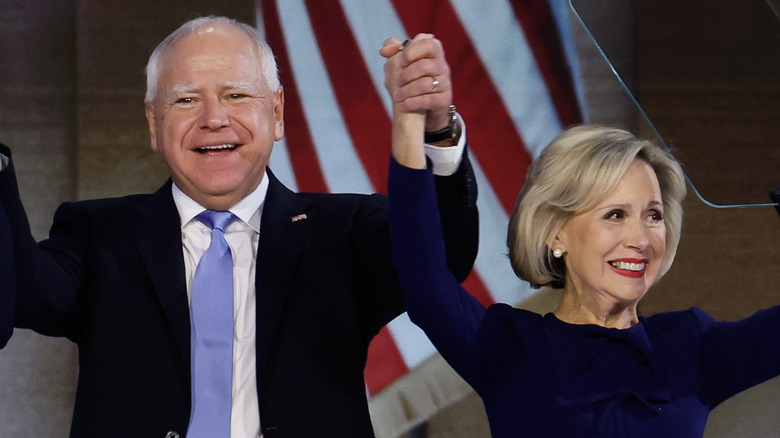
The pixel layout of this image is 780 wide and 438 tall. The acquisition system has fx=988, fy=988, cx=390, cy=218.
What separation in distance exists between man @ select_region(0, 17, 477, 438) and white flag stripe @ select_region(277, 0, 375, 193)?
85 centimetres

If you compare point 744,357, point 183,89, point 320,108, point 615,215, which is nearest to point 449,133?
point 615,215

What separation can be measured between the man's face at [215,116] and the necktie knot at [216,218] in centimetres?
1

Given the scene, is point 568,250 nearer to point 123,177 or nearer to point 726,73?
point 726,73

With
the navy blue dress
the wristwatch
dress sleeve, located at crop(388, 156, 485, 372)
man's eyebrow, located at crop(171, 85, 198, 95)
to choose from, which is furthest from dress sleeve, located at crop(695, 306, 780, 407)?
man's eyebrow, located at crop(171, 85, 198, 95)

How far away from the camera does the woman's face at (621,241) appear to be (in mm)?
1417

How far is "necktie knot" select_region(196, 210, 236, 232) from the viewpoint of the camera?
4.83ft

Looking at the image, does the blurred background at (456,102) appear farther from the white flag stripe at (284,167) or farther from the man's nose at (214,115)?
the man's nose at (214,115)

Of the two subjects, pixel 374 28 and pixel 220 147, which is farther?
pixel 374 28

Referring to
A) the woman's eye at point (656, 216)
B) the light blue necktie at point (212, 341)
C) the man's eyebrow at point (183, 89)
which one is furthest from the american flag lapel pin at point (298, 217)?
the woman's eye at point (656, 216)

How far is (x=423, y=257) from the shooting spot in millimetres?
1280

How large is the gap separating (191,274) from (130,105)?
0.99m

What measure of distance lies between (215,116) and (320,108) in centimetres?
97

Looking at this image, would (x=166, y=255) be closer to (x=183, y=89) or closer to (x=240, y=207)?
(x=240, y=207)

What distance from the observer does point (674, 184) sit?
1.51m
